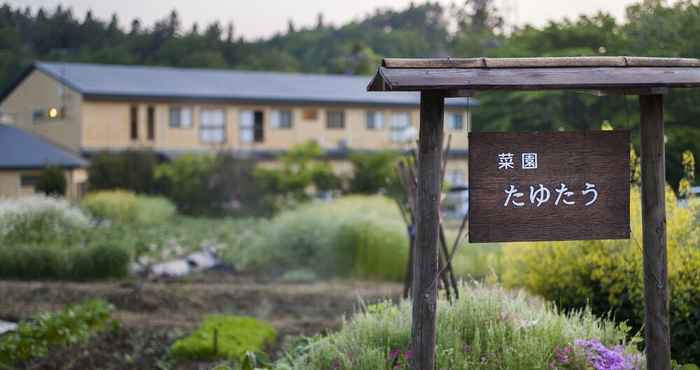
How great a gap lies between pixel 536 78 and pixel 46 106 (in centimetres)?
2819

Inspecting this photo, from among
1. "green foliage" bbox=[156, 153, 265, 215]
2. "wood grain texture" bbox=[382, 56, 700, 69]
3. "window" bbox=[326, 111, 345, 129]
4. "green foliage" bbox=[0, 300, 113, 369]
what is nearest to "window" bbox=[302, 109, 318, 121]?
"window" bbox=[326, 111, 345, 129]

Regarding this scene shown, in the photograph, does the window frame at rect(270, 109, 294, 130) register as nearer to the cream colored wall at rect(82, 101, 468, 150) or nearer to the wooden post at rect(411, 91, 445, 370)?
the cream colored wall at rect(82, 101, 468, 150)

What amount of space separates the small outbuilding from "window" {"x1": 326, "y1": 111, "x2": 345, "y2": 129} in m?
9.15

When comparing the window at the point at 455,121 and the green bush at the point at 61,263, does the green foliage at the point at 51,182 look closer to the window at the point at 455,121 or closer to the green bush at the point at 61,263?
the green bush at the point at 61,263

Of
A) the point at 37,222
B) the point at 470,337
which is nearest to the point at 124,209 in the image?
the point at 37,222

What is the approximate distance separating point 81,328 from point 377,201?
10.2 m

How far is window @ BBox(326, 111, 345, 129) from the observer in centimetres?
3262

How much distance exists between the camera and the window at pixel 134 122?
97.8ft

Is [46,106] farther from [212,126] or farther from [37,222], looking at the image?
[37,222]

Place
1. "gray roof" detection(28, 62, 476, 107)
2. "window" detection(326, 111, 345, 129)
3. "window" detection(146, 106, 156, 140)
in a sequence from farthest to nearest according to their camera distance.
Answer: "window" detection(326, 111, 345, 129), "window" detection(146, 106, 156, 140), "gray roof" detection(28, 62, 476, 107)

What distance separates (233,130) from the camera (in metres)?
31.3

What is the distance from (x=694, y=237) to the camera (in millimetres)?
7078

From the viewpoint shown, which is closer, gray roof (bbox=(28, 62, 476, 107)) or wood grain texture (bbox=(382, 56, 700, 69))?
wood grain texture (bbox=(382, 56, 700, 69))

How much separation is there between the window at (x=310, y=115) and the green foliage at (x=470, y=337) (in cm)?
2644
